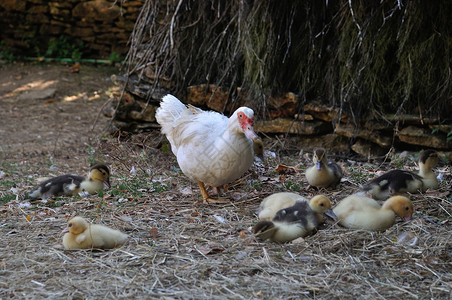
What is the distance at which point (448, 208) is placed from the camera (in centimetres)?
457

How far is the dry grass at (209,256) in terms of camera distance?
129 inches

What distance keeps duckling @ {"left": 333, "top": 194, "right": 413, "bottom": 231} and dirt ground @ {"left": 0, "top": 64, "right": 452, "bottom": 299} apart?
0.25 ft

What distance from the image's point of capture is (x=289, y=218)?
13.4 feet

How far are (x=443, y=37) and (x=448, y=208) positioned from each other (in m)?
2.37

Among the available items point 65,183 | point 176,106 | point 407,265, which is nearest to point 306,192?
point 176,106

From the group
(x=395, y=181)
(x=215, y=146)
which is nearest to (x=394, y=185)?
(x=395, y=181)

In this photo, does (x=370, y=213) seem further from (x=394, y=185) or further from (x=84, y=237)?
(x=84, y=237)

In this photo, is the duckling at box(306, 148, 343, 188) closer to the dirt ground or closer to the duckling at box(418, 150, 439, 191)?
the dirt ground

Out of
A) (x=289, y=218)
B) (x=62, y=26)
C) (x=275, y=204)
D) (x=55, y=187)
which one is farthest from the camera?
(x=62, y=26)

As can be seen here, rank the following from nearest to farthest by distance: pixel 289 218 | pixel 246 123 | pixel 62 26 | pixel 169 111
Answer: pixel 289 218 < pixel 246 123 < pixel 169 111 < pixel 62 26

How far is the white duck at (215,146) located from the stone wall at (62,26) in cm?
806

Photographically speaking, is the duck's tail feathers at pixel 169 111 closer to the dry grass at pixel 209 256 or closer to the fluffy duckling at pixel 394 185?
the dry grass at pixel 209 256

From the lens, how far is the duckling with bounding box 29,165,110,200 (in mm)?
5375

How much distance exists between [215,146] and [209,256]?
1329 millimetres
